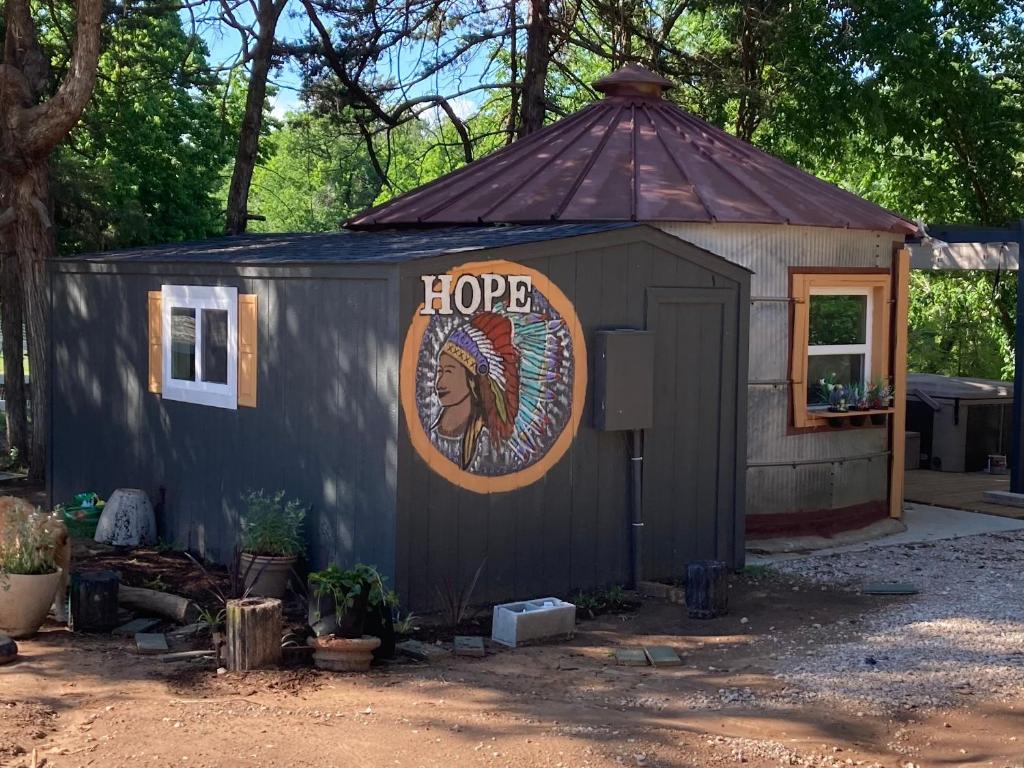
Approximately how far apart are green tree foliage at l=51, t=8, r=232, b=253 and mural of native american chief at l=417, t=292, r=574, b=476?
32.4 feet

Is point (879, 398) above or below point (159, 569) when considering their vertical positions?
above

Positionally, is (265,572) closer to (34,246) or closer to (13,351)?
(34,246)

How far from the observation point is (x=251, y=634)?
23.6 ft

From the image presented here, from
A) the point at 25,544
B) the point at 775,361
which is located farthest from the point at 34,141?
the point at 775,361

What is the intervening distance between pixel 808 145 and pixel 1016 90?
3.67 meters

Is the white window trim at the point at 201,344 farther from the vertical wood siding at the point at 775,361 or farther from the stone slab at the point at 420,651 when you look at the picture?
the vertical wood siding at the point at 775,361

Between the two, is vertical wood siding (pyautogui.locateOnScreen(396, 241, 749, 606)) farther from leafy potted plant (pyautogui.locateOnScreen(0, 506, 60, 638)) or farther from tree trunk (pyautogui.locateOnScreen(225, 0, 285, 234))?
tree trunk (pyautogui.locateOnScreen(225, 0, 285, 234))

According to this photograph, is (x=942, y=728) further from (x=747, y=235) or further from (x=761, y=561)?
(x=747, y=235)

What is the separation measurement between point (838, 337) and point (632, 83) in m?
3.77

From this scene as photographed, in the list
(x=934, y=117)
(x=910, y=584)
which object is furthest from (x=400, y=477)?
(x=934, y=117)

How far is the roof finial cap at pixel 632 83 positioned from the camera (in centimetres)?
1416

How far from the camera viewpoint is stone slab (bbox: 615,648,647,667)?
7.84 m

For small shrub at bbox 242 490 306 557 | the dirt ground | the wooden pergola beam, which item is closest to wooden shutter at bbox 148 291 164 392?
small shrub at bbox 242 490 306 557

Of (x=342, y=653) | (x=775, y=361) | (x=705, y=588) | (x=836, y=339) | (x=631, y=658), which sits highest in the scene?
(x=836, y=339)
